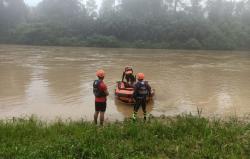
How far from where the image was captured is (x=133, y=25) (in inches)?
2222

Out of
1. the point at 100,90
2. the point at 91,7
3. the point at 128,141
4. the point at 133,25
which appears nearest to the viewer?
the point at 128,141

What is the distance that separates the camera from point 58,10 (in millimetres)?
63062

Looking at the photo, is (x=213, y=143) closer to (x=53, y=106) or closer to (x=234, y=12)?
(x=53, y=106)

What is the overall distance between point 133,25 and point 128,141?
50497 mm

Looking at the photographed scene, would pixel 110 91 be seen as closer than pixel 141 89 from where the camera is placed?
No

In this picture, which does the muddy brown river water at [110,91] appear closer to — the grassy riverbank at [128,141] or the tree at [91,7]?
the grassy riverbank at [128,141]

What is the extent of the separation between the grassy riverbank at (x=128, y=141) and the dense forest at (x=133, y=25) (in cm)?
4549

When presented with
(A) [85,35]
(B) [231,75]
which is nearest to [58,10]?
(A) [85,35]

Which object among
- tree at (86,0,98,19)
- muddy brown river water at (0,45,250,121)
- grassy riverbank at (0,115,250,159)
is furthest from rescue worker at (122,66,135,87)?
tree at (86,0,98,19)

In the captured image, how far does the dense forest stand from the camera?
54031mm

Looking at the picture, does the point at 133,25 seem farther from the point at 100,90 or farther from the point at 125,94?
the point at 100,90

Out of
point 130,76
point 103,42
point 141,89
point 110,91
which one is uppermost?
point 103,42

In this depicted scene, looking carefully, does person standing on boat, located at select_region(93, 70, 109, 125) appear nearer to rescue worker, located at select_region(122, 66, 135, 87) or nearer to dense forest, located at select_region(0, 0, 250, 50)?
rescue worker, located at select_region(122, 66, 135, 87)

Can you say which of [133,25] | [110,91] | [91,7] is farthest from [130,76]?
[91,7]
